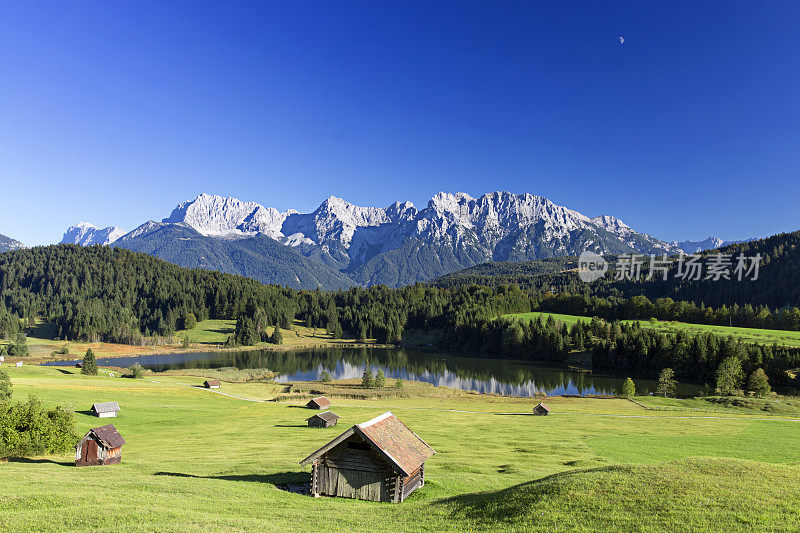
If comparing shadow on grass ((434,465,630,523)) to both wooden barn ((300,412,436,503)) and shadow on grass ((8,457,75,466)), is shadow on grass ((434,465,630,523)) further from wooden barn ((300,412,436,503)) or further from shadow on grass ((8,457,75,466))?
shadow on grass ((8,457,75,466))

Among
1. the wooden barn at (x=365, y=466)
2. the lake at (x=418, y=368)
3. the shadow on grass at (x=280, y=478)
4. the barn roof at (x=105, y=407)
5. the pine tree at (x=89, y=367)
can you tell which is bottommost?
the lake at (x=418, y=368)

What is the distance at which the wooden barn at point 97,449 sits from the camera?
1356 inches

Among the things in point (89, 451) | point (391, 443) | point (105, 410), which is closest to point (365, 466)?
point (391, 443)

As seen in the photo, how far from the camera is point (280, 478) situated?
93.5 ft

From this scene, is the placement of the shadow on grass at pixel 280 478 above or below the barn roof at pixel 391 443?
below

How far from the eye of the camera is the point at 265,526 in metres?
17.8

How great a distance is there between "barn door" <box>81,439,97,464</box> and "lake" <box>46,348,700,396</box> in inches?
3044

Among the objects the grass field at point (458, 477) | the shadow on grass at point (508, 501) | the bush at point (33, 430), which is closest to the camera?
the grass field at point (458, 477)

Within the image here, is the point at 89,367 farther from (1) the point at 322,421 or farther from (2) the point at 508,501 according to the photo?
(2) the point at 508,501

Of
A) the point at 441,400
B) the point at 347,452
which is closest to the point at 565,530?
the point at 347,452

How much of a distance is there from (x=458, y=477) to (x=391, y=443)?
7571 millimetres

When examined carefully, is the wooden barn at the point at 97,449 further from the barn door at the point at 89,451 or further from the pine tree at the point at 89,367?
the pine tree at the point at 89,367

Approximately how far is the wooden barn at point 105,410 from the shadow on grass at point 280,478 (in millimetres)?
30748

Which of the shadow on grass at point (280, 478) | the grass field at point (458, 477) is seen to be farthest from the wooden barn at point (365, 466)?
the shadow on grass at point (280, 478)
